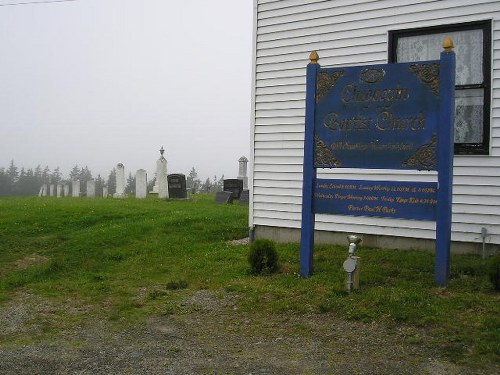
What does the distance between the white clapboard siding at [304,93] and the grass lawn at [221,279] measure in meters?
0.66

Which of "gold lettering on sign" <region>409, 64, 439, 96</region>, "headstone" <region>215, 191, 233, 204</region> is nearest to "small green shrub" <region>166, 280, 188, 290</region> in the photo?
"gold lettering on sign" <region>409, 64, 439, 96</region>

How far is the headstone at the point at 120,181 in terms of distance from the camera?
24828 millimetres

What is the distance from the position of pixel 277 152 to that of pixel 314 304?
4.42m

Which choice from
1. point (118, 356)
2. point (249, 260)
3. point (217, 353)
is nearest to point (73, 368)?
point (118, 356)

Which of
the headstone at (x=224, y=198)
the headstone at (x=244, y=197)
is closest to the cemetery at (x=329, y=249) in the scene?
the headstone at (x=244, y=197)

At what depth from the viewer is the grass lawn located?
5.60 meters

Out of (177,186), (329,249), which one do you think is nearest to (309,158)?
(329,249)

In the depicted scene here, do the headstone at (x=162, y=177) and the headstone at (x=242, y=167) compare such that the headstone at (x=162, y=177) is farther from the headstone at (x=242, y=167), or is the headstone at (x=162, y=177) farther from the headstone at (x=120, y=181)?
the headstone at (x=242, y=167)

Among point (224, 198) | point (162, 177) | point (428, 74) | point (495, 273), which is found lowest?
point (495, 273)

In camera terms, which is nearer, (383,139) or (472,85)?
(383,139)

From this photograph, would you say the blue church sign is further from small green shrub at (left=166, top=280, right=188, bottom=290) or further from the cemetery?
small green shrub at (left=166, top=280, right=188, bottom=290)

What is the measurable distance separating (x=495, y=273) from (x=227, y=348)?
3.08 metres

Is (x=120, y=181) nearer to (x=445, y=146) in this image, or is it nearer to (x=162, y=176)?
(x=162, y=176)

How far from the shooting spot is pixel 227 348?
527 cm
